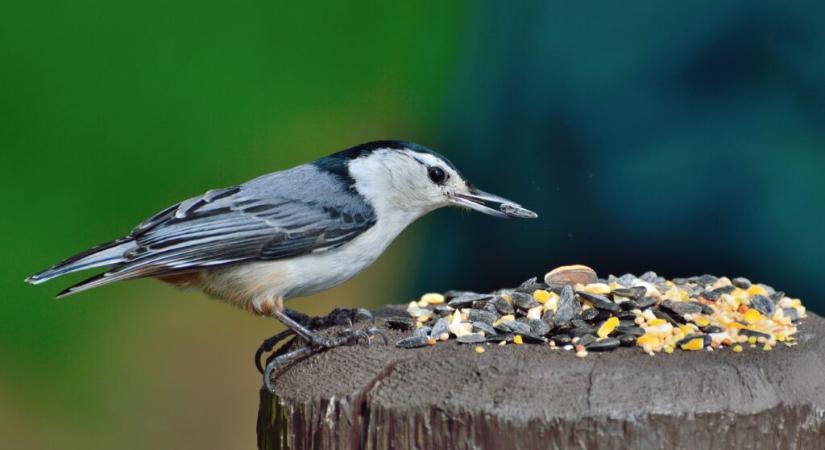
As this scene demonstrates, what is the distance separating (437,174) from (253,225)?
0.52 metres

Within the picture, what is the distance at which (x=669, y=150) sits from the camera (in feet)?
11.3

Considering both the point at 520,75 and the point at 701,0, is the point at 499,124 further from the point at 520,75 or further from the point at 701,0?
the point at 701,0

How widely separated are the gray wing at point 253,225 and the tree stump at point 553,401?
63 cm

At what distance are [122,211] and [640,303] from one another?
6.03 ft

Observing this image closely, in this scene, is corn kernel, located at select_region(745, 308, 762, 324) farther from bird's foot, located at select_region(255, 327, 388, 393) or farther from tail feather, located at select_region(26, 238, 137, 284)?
tail feather, located at select_region(26, 238, 137, 284)

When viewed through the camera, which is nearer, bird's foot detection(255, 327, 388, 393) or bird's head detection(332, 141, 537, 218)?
bird's foot detection(255, 327, 388, 393)

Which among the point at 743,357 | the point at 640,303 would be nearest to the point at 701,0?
the point at 640,303

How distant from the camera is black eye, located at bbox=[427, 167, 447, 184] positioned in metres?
2.92

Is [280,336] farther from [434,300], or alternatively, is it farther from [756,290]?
[756,290]

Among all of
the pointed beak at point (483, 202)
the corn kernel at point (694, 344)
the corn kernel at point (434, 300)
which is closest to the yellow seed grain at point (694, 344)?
the corn kernel at point (694, 344)

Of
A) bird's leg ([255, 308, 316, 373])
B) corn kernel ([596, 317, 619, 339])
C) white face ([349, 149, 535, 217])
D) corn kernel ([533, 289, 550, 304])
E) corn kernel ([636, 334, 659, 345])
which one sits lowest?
bird's leg ([255, 308, 316, 373])

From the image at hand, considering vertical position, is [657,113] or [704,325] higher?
[657,113]

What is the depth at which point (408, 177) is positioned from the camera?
293 centimetres

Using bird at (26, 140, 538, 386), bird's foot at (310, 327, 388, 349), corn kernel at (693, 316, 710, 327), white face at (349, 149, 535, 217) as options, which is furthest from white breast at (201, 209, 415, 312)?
corn kernel at (693, 316, 710, 327)
